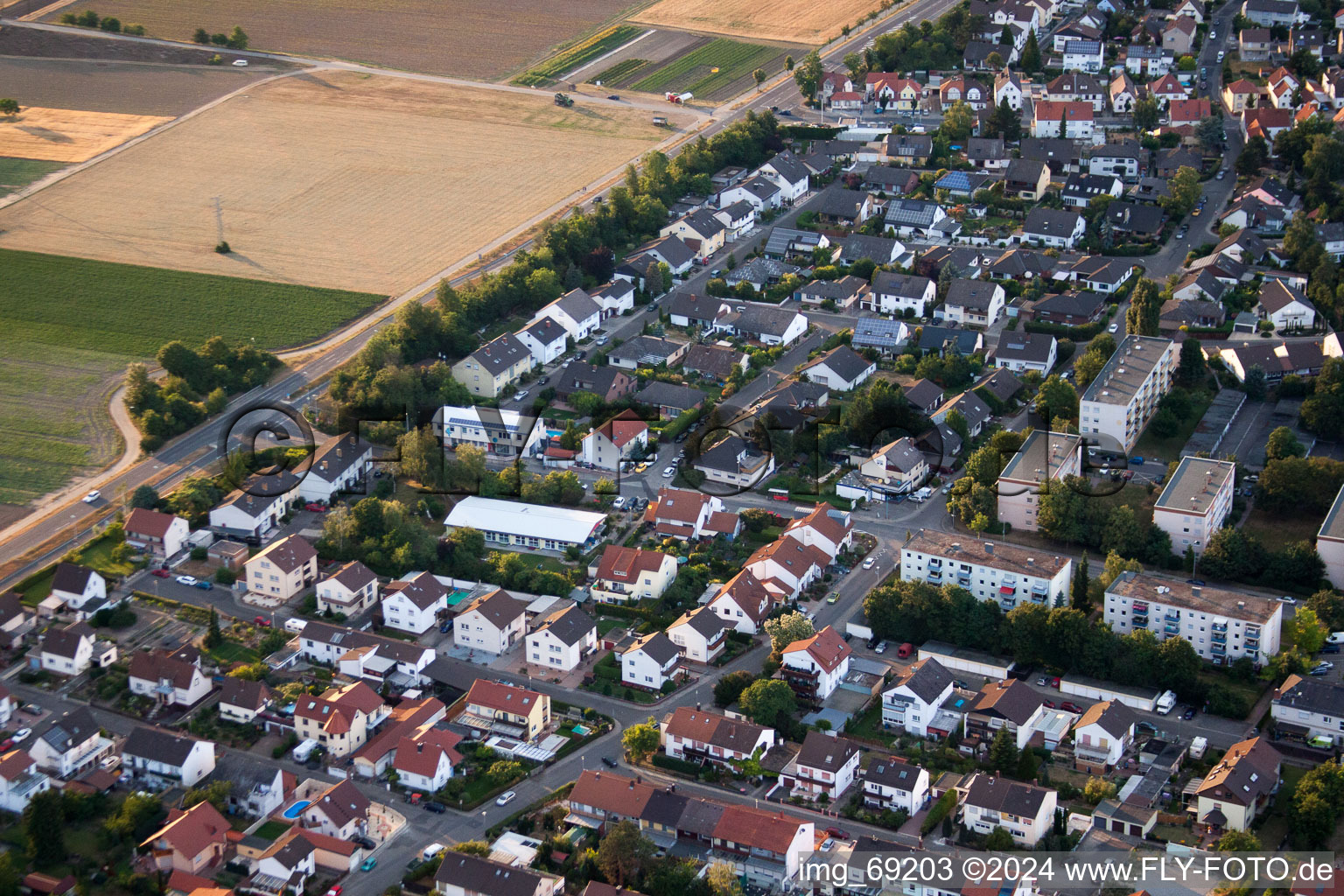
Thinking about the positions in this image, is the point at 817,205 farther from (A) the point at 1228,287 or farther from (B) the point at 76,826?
(B) the point at 76,826

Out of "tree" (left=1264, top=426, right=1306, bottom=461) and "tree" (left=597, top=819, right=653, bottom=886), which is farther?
"tree" (left=1264, top=426, right=1306, bottom=461)

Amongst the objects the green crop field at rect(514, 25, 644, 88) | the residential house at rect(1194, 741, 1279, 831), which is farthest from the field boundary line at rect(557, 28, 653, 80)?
the residential house at rect(1194, 741, 1279, 831)

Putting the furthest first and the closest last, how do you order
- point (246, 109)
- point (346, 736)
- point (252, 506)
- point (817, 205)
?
point (246, 109), point (817, 205), point (252, 506), point (346, 736)

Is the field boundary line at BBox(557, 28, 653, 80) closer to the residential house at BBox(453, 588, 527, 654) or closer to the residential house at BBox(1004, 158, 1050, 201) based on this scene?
the residential house at BBox(1004, 158, 1050, 201)

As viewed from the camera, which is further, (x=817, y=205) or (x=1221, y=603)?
(x=817, y=205)

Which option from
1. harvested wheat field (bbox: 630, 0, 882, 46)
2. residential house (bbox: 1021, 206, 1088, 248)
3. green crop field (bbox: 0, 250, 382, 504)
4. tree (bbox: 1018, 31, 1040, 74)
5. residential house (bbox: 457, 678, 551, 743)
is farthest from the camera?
harvested wheat field (bbox: 630, 0, 882, 46)

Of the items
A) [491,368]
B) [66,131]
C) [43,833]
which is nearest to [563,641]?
[43,833]

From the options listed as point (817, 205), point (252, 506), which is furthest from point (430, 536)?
point (817, 205)
